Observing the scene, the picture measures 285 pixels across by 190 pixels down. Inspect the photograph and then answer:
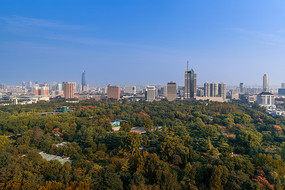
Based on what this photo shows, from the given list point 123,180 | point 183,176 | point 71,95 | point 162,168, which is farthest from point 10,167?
point 71,95

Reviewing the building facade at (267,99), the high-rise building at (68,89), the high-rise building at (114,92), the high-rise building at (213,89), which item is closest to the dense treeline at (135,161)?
the building facade at (267,99)

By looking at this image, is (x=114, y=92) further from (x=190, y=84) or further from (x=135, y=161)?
(x=135, y=161)

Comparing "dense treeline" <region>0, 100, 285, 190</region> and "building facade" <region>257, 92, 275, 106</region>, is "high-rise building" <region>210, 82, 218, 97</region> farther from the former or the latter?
"dense treeline" <region>0, 100, 285, 190</region>

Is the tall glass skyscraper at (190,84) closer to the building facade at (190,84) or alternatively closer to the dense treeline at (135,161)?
the building facade at (190,84)

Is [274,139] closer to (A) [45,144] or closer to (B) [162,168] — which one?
(B) [162,168]

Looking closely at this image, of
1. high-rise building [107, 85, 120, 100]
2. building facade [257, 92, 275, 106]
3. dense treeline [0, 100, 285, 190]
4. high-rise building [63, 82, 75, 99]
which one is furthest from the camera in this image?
high-rise building [63, 82, 75, 99]

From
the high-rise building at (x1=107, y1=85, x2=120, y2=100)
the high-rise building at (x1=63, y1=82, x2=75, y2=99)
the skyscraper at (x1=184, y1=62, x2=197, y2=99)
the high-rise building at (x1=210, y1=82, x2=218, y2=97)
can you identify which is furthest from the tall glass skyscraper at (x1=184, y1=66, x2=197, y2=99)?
the high-rise building at (x1=63, y1=82, x2=75, y2=99)

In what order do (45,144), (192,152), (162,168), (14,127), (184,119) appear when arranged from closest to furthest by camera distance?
(162,168), (192,152), (45,144), (14,127), (184,119)

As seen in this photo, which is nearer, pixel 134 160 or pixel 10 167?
pixel 10 167

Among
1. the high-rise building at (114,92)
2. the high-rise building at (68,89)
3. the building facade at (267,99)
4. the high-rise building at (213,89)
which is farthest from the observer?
the high-rise building at (68,89)
